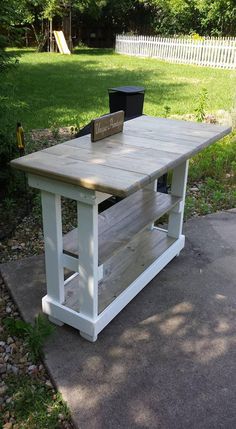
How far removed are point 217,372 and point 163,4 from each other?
75.0 ft

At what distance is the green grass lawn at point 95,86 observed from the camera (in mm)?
7895

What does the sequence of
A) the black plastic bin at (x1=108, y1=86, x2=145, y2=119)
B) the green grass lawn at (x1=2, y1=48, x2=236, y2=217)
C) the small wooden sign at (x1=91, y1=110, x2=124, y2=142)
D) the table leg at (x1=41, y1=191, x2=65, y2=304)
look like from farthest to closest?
the green grass lawn at (x1=2, y1=48, x2=236, y2=217) → the black plastic bin at (x1=108, y1=86, x2=145, y2=119) → the small wooden sign at (x1=91, y1=110, x2=124, y2=142) → the table leg at (x1=41, y1=191, x2=65, y2=304)

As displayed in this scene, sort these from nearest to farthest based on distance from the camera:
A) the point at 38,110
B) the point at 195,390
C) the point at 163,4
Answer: the point at 195,390 < the point at 38,110 < the point at 163,4

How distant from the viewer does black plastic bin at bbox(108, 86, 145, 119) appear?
13.1ft

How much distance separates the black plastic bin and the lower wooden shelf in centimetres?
130

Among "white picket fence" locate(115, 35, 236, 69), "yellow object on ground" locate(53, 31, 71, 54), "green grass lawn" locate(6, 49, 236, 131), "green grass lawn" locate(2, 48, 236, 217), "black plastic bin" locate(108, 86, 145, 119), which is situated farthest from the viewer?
"yellow object on ground" locate(53, 31, 71, 54)

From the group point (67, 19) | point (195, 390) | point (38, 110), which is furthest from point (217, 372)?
point (67, 19)

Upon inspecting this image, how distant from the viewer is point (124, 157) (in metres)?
2.34

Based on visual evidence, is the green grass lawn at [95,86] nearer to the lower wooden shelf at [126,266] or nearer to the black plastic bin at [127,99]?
the black plastic bin at [127,99]

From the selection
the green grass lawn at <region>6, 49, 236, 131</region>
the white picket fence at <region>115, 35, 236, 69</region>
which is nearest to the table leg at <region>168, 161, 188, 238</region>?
the green grass lawn at <region>6, 49, 236, 131</region>

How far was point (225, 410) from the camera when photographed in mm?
2111

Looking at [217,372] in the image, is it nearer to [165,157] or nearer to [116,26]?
[165,157]

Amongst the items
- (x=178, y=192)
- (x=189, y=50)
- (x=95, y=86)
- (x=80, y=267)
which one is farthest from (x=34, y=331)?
(x=189, y=50)

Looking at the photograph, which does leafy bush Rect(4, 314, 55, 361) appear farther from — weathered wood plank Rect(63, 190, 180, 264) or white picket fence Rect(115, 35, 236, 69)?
white picket fence Rect(115, 35, 236, 69)
